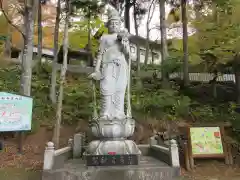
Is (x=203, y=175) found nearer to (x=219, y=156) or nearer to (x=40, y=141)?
(x=219, y=156)

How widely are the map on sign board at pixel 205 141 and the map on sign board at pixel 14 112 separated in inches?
194

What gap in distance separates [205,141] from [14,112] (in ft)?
18.5

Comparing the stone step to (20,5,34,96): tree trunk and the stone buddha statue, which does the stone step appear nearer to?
the stone buddha statue

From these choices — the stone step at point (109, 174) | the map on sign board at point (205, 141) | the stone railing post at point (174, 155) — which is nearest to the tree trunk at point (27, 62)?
the stone step at point (109, 174)

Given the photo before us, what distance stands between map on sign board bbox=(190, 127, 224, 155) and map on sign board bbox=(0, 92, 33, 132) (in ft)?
16.2

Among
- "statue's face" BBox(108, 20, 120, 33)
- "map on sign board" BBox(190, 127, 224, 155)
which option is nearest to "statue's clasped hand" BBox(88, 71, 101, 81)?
"statue's face" BBox(108, 20, 120, 33)

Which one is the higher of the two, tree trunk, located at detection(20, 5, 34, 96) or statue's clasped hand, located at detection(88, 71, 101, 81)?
tree trunk, located at detection(20, 5, 34, 96)

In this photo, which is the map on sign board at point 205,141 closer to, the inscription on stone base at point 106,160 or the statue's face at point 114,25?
the inscription on stone base at point 106,160

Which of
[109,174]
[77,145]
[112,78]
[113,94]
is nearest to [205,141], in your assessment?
[113,94]

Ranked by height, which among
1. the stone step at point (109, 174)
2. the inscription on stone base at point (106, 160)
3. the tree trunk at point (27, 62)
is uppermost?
the tree trunk at point (27, 62)

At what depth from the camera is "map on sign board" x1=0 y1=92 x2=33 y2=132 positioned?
729 centimetres

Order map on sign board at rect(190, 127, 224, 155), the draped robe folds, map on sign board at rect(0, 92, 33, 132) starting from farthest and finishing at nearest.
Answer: map on sign board at rect(190, 127, 224, 155) < map on sign board at rect(0, 92, 33, 132) < the draped robe folds

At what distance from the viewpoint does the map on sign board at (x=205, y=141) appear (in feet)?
25.3

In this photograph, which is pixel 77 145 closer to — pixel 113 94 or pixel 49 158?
pixel 113 94
